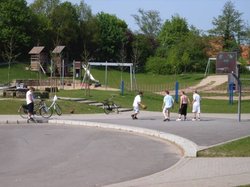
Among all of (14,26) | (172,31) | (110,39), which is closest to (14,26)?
(14,26)

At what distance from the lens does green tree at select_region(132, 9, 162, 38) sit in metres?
128

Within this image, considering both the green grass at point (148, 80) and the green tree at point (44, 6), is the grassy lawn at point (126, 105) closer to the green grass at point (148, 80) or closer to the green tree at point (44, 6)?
the green grass at point (148, 80)

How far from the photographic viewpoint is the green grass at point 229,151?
46.7 feet

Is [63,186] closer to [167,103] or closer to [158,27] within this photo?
[167,103]

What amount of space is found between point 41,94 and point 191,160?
77.9 feet

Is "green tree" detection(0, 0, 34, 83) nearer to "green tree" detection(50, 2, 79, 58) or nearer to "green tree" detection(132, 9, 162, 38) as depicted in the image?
"green tree" detection(50, 2, 79, 58)

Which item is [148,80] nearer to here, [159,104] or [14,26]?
[14,26]

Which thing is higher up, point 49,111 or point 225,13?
point 225,13

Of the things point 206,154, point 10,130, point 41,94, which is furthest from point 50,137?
point 41,94

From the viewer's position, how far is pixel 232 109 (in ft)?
120

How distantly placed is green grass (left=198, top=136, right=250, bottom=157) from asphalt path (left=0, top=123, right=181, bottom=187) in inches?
32.5

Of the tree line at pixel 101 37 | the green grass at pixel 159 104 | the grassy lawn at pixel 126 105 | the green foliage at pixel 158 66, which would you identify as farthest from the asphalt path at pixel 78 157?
the green foliage at pixel 158 66

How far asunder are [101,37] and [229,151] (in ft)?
300

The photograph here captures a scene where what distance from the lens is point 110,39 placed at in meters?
105
